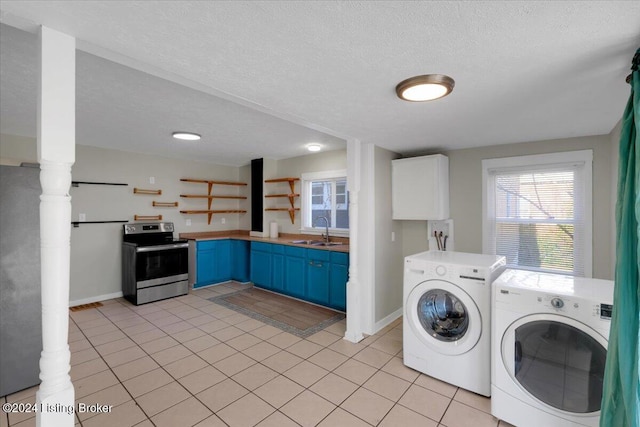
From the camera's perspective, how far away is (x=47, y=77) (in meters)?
1.19

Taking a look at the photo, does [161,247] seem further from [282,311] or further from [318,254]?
[318,254]

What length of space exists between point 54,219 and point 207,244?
3.91 meters

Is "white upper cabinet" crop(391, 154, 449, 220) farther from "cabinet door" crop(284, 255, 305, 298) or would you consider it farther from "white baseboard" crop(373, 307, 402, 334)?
"cabinet door" crop(284, 255, 305, 298)

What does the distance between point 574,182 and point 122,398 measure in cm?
444

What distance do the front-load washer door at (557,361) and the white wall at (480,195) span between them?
155 cm

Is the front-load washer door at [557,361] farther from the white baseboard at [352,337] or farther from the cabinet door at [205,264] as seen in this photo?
the cabinet door at [205,264]

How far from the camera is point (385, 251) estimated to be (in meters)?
3.51

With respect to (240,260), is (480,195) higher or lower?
higher

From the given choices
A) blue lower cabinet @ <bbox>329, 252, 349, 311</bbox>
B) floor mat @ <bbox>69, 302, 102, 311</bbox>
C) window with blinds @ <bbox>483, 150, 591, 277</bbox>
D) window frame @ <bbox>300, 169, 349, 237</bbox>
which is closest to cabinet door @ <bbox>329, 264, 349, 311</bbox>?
blue lower cabinet @ <bbox>329, 252, 349, 311</bbox>

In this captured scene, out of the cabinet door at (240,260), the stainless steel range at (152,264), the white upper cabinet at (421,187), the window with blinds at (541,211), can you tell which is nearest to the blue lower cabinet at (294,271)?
the cabinet door at (240,260)

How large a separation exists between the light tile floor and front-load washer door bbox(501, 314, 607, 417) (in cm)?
38

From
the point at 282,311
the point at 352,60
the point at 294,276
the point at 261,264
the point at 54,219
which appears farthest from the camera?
the point at 261,264

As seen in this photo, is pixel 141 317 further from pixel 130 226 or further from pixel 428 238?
pixel 428 238

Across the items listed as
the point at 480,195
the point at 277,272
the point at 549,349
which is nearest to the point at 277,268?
the point at 277,272
